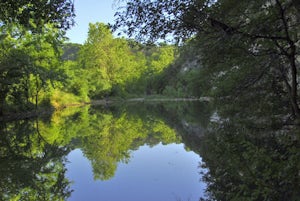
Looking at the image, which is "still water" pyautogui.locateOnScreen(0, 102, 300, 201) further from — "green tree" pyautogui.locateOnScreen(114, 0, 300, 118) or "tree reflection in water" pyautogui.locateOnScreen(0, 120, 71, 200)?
"green tree" pyautogui.locateOnScreen(114, 0, 300, 118)

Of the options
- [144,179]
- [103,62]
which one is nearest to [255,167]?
[144,179]

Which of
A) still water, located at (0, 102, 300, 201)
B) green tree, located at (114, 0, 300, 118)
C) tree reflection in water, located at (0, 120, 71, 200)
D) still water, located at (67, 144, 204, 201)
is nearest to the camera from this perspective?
green tree, located at (114, 0, 300, 118)

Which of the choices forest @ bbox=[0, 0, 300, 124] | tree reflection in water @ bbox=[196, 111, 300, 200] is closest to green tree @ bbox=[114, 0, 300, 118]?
forest @ bbox=[0, 0, 300, 124]

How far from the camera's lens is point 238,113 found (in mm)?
11617

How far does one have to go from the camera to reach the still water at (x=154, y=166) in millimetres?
6175

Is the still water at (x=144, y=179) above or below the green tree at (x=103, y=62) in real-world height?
below

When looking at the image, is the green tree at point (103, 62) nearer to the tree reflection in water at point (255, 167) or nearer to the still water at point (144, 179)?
the still water at point (144, 179)

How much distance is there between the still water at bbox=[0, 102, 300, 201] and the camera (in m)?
6.18

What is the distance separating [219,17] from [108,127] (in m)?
18.0

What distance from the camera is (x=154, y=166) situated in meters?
12.9

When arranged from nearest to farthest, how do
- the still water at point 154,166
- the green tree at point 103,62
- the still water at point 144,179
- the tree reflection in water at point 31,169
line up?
the still water at point 154,166 → the tree reflection in water at point 31,169 → the still water at point 144,179 → the green tree at point 103,62

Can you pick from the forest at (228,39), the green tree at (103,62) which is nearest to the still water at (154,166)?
the forest at (228,39)

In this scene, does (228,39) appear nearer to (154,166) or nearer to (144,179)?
(144,179)

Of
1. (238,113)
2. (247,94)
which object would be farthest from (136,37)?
(238,113)
